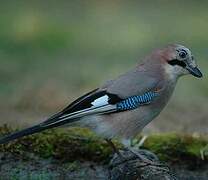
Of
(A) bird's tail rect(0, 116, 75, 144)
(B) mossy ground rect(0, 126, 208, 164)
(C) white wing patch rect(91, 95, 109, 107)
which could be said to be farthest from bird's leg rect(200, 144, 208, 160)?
(A) bird's tail rect(0, 116, 75, 144)

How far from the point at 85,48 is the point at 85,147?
5.92 meters

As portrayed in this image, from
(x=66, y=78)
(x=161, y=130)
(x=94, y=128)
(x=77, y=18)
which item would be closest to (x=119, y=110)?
(x=94, y=128)

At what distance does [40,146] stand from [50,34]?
254 inches

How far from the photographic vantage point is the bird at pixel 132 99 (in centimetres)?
654

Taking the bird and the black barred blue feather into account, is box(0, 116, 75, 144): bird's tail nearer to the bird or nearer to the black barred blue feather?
the black barred blue feather

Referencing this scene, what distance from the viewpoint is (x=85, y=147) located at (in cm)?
704

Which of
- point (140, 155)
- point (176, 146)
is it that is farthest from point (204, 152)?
point (140, 155)

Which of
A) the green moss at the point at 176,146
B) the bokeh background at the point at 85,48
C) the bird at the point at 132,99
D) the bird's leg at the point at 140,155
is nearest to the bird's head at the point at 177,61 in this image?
the bird at the point at 132,99

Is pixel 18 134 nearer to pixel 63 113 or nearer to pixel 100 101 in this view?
pixel 63 113

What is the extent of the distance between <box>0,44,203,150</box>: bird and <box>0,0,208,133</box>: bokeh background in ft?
Answer: 5.22

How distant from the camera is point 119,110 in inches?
261

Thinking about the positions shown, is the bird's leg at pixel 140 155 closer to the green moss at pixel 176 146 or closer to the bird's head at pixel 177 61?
the green moss at pixel 176 146

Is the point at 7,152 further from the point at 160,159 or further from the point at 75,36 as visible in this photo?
the point at 75,36

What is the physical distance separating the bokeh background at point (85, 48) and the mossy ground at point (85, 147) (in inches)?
35.4
